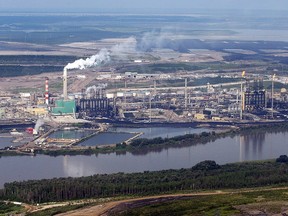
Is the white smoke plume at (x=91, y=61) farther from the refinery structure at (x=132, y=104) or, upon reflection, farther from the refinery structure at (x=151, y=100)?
the refinery structure at (x=132, y=104)

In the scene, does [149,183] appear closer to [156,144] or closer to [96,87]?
[156,144]

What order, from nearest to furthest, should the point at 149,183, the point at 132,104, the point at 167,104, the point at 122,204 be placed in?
the point at 122,204, the point at 149,183, the point at 132,104, the point at 167,104

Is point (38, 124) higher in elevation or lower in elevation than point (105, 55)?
lower

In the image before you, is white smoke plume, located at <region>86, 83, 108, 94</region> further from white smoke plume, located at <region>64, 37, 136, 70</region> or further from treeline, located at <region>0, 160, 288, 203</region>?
treeline, located at <region>0, 160, 288, 203</region>

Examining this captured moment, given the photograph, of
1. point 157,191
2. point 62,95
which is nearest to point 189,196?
point 157,191

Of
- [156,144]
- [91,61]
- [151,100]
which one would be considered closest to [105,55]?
[91,61]

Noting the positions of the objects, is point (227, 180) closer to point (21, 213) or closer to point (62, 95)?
point (21, 213)
